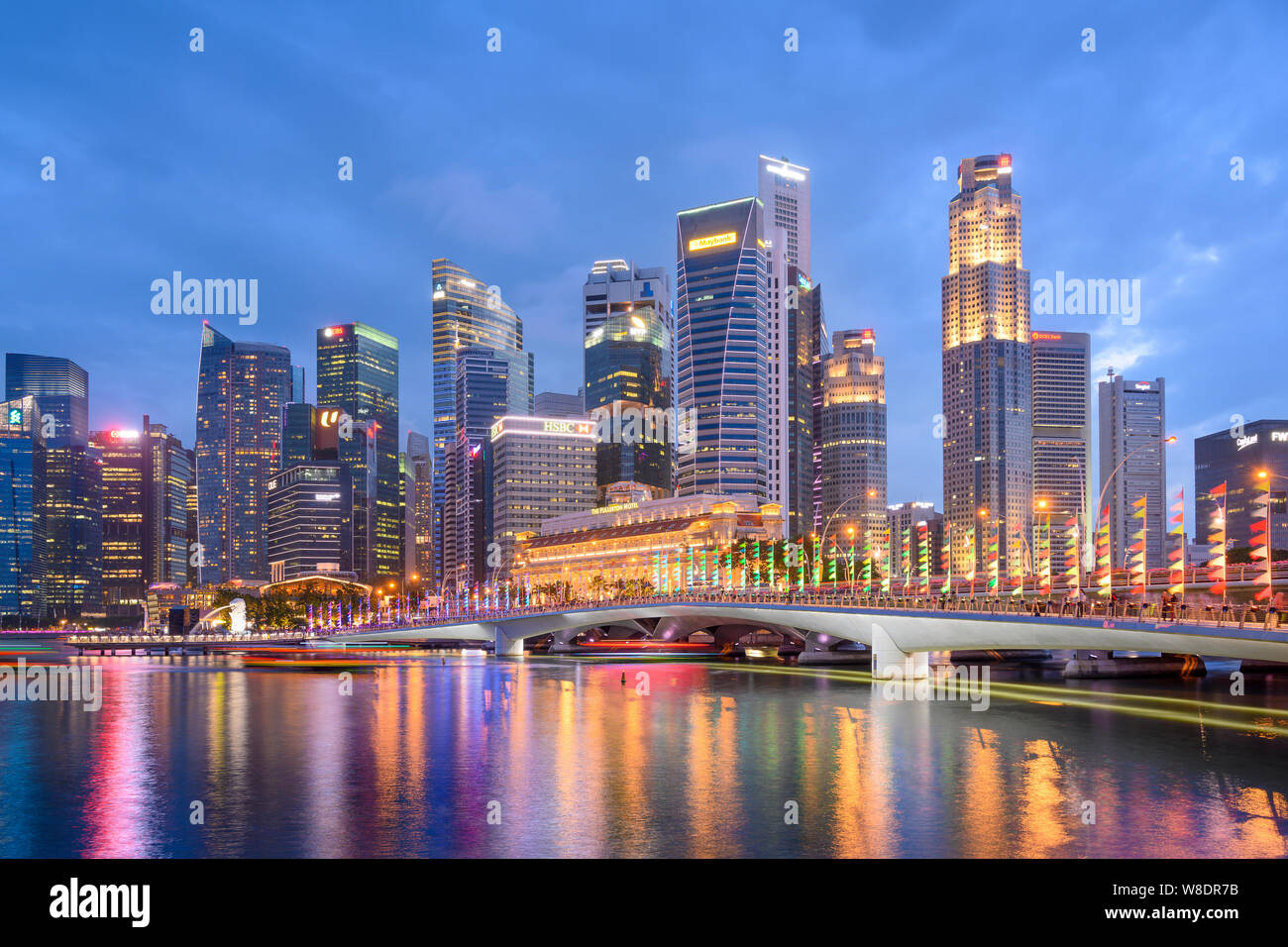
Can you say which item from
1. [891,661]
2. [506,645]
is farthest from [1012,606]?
[506,645]

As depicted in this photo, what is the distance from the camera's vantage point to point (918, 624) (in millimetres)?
73812

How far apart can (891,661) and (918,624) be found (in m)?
11.6

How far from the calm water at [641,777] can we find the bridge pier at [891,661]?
10.9 meters

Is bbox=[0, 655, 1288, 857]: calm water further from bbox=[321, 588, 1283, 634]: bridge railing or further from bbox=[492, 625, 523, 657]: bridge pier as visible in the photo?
bbox=[492, 625, 523, 657]: bridge pier

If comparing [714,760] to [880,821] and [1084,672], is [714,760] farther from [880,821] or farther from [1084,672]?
[1084,672]

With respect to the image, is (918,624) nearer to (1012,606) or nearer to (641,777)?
(1012,606)

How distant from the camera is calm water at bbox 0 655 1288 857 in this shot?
30703 millimetres

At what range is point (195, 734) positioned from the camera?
56375 mm

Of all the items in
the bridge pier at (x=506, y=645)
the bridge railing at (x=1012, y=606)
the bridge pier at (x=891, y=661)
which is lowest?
the bridge pier at (x=506, y=645)

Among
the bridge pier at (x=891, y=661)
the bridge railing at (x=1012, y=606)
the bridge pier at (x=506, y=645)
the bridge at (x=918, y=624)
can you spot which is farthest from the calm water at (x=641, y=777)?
the bridge pier at (x=506, y=645)

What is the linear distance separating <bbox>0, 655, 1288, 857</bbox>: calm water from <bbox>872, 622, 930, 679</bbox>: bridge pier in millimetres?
10870

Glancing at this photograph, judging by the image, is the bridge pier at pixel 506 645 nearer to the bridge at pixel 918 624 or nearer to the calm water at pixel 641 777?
the bridge at pixel 918 624

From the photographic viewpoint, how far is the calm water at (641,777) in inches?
1209
